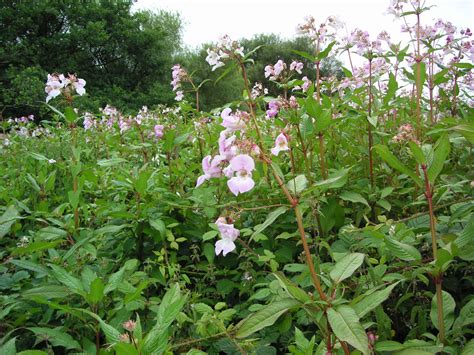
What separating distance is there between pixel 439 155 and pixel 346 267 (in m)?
0.39

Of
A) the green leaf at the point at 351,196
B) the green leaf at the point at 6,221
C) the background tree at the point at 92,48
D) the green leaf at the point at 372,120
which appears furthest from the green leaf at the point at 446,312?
the background tree at the point at 92,48

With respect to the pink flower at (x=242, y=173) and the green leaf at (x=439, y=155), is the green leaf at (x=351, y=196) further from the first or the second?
the pink flower at (x=242, y=173)

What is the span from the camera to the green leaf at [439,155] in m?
1.12

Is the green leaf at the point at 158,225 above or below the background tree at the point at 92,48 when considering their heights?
below

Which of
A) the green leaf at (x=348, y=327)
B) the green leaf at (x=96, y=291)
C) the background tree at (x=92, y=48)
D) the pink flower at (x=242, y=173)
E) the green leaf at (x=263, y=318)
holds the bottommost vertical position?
the green leaf at (x=348, y=327)

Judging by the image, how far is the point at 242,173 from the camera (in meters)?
1.22

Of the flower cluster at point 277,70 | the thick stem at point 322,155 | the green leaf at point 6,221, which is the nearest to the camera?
the green leaf at point 6,221

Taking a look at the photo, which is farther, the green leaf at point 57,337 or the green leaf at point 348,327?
the green leaf at point 57,337

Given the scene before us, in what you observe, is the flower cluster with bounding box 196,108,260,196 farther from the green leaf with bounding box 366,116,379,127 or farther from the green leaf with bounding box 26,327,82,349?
the green leaf with bounding box 366,116,379,127

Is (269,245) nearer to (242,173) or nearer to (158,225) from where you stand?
(158,225)

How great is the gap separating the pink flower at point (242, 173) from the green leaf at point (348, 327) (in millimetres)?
396

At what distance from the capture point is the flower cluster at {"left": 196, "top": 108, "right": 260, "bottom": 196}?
1192mm

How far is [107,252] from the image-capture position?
1992 mm

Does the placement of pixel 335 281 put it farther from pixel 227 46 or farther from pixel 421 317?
pixel 227 46
